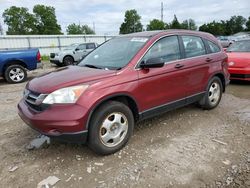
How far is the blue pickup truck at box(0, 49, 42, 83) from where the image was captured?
29.5 ft

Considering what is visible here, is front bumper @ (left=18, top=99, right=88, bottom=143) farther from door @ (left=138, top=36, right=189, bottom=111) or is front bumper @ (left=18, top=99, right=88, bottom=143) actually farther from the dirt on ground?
door @ (left=138, top=36, right=189, bottom=111)

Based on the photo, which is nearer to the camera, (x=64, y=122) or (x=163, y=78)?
(x=64, y=122)

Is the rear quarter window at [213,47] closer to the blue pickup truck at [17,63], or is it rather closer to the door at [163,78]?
the door at [163,78]

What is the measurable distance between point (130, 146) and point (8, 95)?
5.15m

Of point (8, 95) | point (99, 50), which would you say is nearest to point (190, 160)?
point (99, 50)

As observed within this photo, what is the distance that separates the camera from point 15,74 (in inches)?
365

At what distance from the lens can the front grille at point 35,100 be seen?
10.1 ft

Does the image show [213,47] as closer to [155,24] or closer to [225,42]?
[225,42]

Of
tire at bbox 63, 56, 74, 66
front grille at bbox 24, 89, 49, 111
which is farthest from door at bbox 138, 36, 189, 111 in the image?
tire at bbox 63, 56, 74, 66

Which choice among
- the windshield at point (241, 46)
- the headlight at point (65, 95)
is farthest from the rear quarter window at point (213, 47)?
the windshield at point (241, 46)

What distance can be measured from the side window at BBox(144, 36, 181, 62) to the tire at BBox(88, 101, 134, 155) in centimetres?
96

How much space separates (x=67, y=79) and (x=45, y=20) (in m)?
60.1

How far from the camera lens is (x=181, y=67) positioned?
4.19 m

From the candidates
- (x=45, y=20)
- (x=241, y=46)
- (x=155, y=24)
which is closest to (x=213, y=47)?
A: (x=241, y=46)
